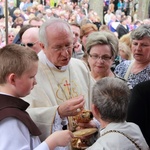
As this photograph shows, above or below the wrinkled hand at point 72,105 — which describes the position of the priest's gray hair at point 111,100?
above

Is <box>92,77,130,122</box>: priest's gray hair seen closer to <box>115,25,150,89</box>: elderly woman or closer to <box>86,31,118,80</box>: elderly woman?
<box>86,31,118,80</box>: elderly woman

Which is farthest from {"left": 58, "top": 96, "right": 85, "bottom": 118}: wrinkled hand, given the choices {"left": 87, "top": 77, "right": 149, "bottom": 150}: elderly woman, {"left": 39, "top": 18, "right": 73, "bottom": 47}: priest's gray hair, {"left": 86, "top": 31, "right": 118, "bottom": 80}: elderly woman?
{"left": 86, "top": 31, "right": 118, "bottom": 80}: elderly woman

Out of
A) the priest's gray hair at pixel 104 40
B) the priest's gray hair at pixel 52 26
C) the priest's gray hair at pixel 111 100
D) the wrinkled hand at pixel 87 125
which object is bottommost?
the wrinkled hand at pixel 87 125

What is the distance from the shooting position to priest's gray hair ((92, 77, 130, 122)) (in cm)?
186

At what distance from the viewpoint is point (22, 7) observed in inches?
575

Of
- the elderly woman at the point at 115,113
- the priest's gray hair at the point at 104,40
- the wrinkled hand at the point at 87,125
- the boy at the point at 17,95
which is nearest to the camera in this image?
the boy at the point at 17,95

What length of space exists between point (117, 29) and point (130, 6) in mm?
7341

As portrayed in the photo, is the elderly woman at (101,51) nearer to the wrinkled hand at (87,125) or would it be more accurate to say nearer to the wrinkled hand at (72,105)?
the wrinkled hand at (87,125)

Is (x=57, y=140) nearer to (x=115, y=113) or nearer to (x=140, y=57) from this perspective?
(x=115, y=113)

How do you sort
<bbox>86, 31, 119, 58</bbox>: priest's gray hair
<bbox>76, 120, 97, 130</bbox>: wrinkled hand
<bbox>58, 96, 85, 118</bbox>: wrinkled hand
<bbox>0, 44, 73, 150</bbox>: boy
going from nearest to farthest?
1. <bbox>0, 44, 73, 150</bbox>: boy
2. <bbox>58, 96, 85, 118</bbox>: wrinkled hand
3. <bbox>76, 120, 97, 130</bbox>: wrinkled hand
4. <bbox>86, 31, 119, 58</bbox>: priest's gray hair

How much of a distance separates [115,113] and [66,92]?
2.42ft

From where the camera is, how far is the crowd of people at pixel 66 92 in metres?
1.72

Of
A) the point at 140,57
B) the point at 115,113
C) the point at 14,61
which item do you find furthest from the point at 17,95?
the point at 140,57

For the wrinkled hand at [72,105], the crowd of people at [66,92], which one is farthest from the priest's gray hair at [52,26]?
the wrinkled hand at [72,105]
